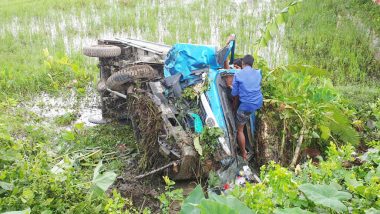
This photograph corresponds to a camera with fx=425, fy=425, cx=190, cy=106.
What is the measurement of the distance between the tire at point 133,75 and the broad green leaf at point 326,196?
14.4ft

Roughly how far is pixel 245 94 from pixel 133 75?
1750 millimetres

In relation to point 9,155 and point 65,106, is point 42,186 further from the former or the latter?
point 65,106

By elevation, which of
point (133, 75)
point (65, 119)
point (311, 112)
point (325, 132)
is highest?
point (133, 75)

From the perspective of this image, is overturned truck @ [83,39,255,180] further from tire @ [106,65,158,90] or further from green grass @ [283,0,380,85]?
green grass @ [283,0,380,85]

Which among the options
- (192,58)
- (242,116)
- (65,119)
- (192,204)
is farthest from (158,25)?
(192,204)

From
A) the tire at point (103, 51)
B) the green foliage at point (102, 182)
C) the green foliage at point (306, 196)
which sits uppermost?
the tire at point (103, 51)

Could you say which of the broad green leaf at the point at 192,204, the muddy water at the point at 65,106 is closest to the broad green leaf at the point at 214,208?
the broad green leaf at the point at 192,204

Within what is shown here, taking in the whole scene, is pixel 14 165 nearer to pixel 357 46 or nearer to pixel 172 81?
pixel 172 81

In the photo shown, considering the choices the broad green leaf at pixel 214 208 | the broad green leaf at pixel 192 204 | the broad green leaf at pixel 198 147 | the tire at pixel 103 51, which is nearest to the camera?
the broad green leaf at pixel 214 208

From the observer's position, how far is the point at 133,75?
6.16m

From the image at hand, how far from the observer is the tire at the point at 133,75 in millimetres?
6160

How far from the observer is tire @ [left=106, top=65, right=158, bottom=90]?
6160mm

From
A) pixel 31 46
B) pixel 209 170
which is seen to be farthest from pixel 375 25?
pixel 31 46

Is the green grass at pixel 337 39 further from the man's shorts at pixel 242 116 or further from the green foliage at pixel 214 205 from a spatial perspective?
the green foliage at pixel 214 205
